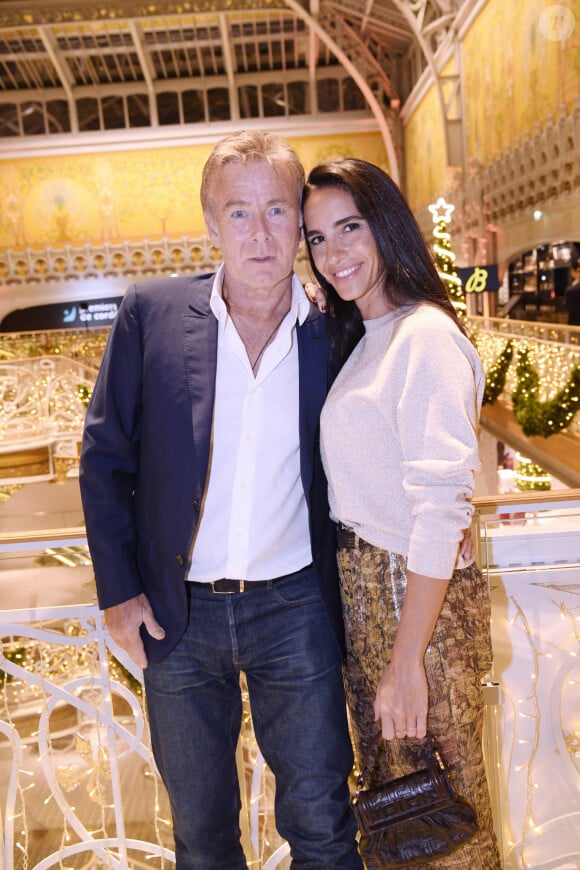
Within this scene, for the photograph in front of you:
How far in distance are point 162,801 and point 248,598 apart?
2970 mm

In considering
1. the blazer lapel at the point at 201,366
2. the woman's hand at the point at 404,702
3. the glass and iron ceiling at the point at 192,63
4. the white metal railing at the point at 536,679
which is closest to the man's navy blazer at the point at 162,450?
the blazer lapel at the point at 201,366

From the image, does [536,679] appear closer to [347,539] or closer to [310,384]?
[347,539]

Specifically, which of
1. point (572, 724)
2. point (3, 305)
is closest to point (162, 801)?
point (572, 724)

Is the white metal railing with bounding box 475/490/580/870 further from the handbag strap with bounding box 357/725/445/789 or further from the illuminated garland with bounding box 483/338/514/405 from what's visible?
the illuminated garland with bounding box 483/338/514/405

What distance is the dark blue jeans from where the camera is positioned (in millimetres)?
1735

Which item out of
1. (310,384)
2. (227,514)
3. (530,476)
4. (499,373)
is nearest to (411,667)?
(227,514)

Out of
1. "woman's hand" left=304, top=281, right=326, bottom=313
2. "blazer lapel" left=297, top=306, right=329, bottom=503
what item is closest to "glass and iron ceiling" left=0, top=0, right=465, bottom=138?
"woman's hand" left=304, top=281, right=326, bottom=313

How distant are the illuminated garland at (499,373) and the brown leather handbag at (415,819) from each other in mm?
8644

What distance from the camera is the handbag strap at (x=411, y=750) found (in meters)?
1.56

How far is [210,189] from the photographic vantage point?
5.74 ft

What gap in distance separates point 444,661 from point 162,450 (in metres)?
0.75

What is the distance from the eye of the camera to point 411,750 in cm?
A: 159

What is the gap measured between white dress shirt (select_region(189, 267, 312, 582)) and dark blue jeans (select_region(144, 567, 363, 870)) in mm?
74

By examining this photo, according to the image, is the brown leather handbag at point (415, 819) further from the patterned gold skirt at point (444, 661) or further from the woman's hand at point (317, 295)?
the woman's hand at point (317, 295)
